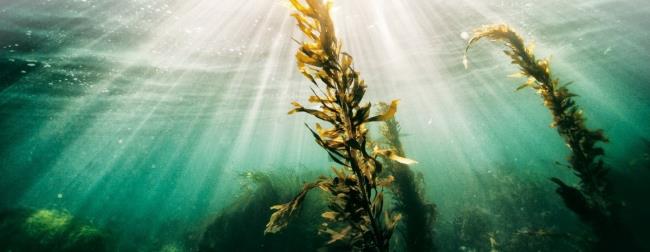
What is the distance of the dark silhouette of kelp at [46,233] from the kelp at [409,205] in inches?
515

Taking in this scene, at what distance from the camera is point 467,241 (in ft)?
57.4

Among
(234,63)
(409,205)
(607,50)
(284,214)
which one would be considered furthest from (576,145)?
(607,50)

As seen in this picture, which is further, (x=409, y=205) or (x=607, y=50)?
(x=607, y=50)

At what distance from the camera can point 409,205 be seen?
9281 mm

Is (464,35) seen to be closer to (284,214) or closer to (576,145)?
(576,145)

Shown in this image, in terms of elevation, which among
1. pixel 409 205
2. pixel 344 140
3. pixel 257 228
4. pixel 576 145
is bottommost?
pixel 257 228

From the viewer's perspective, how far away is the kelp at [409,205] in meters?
8.73

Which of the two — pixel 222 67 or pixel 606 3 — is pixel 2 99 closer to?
pixel 222 67

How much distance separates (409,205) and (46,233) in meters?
15.4

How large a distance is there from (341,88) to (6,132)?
34343 mm

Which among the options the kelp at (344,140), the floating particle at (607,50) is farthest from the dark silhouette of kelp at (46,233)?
the floating particle at (607,50)

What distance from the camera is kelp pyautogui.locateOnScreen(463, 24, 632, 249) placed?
14.2ft

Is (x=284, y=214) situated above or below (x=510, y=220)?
above

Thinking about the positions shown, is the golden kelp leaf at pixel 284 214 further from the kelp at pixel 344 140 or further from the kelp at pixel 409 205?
the kelp at pixel 409 205
